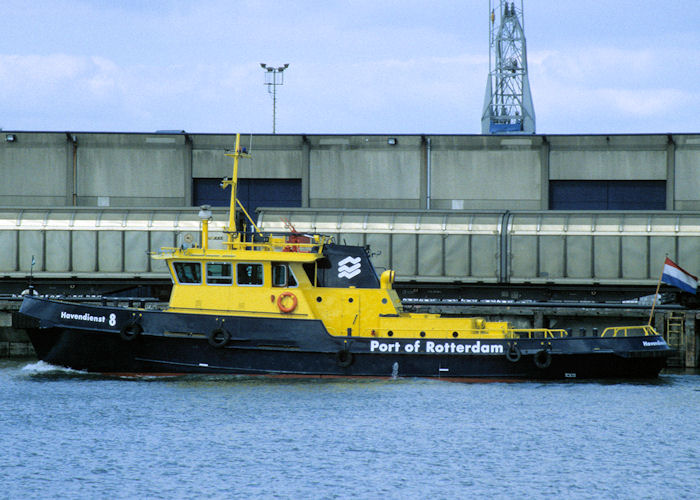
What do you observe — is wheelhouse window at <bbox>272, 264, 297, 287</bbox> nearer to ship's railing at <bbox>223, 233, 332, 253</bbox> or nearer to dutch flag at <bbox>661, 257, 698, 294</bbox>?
ship's railing at <bbox>223, 233, 332, 253</bbox>

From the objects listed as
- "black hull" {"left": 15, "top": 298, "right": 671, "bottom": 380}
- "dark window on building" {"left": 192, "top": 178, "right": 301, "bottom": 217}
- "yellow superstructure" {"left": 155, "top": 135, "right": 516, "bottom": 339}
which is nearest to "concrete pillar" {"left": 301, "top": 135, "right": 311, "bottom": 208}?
"dark window on building" {"left": 192, "top": 178, "right": 301, "bottom": 217}

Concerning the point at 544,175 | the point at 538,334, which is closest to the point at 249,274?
the point at 538,334

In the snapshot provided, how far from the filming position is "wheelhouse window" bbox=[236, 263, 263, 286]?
28.1m

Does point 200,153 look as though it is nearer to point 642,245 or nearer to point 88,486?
point 642,245

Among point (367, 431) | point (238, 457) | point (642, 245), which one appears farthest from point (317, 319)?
point (642, 245)

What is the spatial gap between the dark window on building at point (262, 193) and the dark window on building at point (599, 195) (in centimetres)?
1010

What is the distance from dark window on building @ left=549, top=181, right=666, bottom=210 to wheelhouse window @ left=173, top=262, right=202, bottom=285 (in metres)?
17.1

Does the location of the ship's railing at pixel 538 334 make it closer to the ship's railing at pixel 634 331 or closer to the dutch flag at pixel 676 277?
the ship's railing at pixel 634 331

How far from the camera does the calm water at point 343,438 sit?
1878 cm

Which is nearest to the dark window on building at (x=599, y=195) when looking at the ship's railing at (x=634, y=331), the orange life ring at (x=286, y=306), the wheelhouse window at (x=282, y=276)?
the ship's railing at (x=634, y=331)

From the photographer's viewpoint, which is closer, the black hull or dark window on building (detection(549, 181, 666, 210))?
the black hull

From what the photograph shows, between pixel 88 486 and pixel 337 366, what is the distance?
10.4 m

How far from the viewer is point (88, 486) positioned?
730 inches

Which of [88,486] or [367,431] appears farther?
[367,431]
